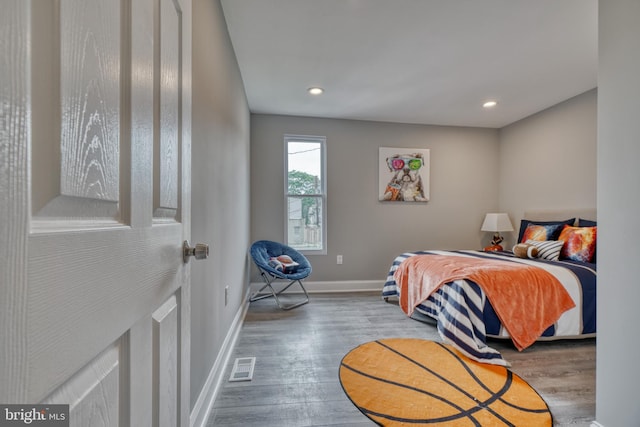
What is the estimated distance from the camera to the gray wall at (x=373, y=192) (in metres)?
3.90

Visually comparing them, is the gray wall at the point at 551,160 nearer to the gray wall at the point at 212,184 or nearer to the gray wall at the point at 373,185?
the gray wall at the point at 373,185

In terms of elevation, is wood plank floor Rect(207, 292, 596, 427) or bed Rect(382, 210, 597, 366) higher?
bed Rect(382, 210, 597, 366)

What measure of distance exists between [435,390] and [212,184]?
179 cm

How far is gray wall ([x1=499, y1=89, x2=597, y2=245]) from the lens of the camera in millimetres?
3123

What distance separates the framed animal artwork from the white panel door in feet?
11.8

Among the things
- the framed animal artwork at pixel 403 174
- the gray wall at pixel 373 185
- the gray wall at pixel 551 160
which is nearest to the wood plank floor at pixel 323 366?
the gray wall at pixel 373 185

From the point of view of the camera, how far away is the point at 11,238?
11.2 inches

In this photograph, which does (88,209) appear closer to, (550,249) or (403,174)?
(550,249)

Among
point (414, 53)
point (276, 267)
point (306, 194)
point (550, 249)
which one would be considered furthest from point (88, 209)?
point (550, 249)

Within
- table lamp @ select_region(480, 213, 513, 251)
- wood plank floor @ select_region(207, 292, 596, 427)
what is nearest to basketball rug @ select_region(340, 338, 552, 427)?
wood plank floor @ select_region(207, 292, 596, 427)

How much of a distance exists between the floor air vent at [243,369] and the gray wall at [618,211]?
1.87 metres

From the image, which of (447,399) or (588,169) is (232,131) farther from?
(588,169)

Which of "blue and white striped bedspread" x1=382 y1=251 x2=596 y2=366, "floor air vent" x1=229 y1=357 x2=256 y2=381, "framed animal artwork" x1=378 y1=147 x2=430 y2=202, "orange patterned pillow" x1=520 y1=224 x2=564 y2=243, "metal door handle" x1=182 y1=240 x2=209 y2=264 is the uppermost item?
"framed animal artwork" x1=378 y1=147 x2=430 y2=202

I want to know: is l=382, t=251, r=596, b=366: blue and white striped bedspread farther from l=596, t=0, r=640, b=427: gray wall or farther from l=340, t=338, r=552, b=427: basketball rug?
l=596, t=0, r=640, b=427: gray wall
